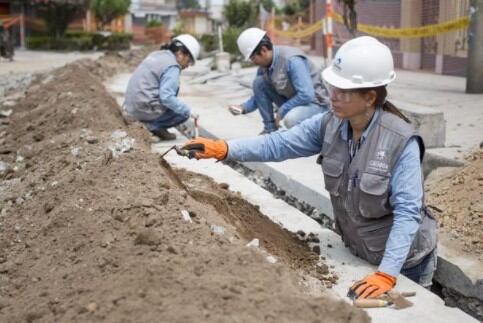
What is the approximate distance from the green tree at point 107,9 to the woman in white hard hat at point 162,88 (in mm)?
35904

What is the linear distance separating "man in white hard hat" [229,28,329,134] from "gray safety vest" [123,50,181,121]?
3.80 feet

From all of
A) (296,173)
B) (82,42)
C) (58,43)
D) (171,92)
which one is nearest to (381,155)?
(296,173)

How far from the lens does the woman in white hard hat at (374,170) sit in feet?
10.9

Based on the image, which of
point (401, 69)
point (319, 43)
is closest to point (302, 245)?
point (401, 69)

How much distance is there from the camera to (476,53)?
10.7 metres

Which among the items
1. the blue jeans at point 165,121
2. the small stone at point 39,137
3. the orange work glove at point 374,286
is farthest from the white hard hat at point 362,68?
the small stone at point 39,137

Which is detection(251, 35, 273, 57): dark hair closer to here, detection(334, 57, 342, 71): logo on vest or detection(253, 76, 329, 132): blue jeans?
detection(253, 76, 329, 132): blue jeans

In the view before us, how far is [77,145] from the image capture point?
652 cm

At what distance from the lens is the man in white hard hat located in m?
6.86

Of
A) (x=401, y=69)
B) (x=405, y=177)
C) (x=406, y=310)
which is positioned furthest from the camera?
(x=401, y=69)

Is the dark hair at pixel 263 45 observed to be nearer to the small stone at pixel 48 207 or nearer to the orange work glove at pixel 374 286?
the small stone at pixel 48 207

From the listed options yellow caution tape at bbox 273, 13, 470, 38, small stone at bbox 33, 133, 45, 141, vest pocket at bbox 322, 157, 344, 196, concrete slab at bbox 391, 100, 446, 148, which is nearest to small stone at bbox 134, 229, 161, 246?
vest pocket at bbox 322, 157, 344, 196

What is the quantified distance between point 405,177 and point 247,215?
1.50m

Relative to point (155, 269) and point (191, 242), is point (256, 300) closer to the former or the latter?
point (155, 269)
